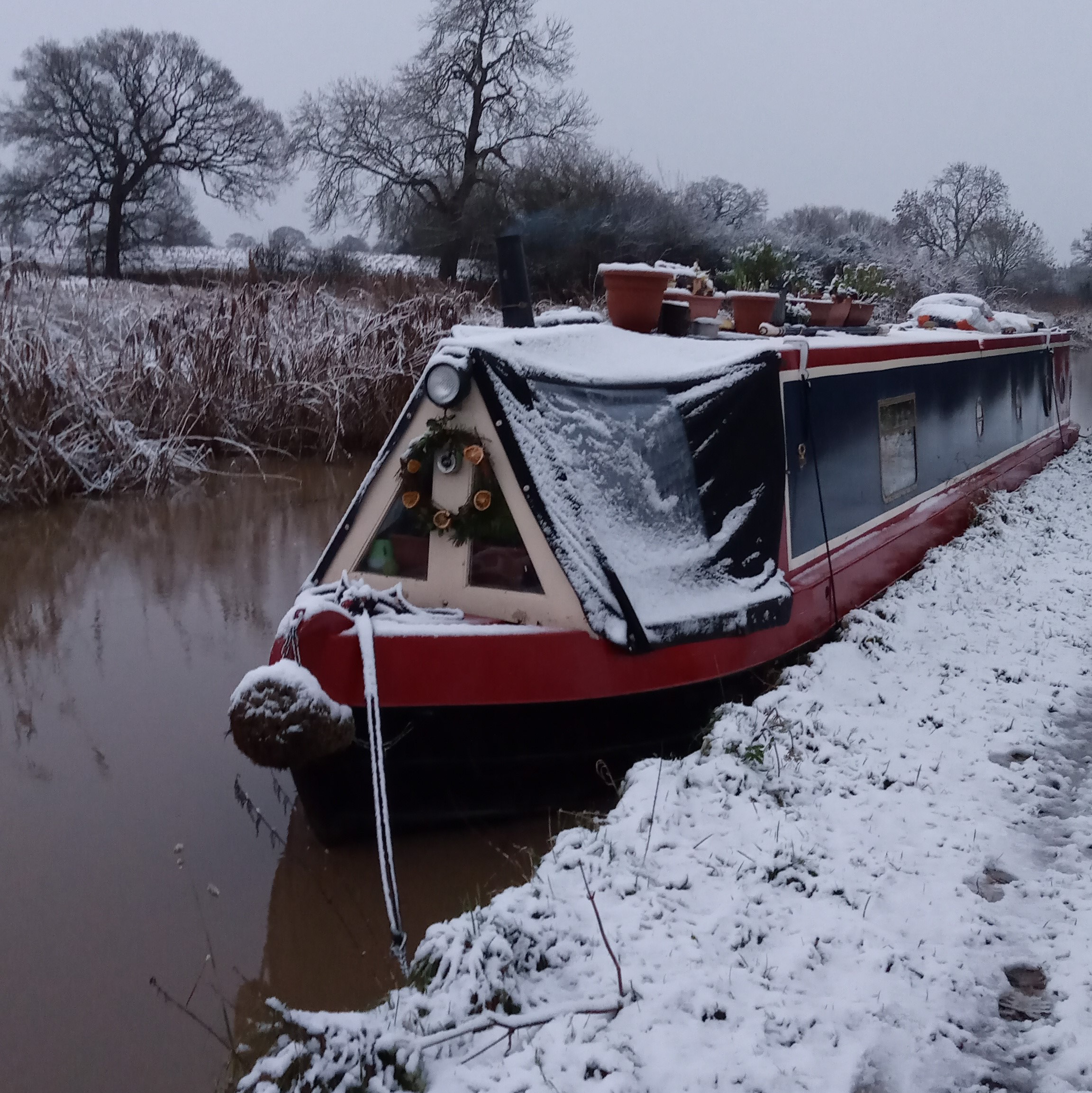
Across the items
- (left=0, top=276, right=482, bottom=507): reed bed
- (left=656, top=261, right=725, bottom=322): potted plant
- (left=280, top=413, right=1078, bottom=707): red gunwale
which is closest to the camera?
(left=280, top=413, right=1078, bottom=707): red gunwale

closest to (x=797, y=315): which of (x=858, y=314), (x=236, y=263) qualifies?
(x=858, y=314)

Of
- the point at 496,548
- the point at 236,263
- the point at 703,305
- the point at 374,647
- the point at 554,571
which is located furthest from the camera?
the point at 236,263

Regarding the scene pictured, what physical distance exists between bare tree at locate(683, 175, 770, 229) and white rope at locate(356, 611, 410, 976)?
21.2m

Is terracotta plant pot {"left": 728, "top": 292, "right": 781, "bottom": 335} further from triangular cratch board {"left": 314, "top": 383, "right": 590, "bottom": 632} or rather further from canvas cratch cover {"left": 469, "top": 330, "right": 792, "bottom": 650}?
triangular cratch board {"left": 314, "top": 383, "right": 590, "bottom": 632}

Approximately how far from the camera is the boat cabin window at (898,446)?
6.01 meters

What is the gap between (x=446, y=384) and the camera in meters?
3.87

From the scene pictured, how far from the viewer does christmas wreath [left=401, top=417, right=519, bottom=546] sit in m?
3.92

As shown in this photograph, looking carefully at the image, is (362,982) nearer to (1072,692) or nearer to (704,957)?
(704,957)

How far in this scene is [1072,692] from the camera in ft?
14.6

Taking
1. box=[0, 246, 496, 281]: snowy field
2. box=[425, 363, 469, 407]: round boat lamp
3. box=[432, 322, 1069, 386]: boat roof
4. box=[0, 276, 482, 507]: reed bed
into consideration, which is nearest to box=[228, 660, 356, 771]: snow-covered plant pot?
box=[425, 363, 469, 407]: round boat lamp

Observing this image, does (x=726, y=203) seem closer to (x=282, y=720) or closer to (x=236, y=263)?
(x=236, y=263)

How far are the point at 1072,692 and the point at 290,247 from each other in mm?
21190

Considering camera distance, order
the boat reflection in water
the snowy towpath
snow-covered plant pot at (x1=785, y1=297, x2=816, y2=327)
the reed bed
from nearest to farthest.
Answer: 1. the snowy towpath
2. the boat reflection in water
3. snow-covered plant pot at (x1=785, y1=297, x2=816, y2=327)
4. the reed bed

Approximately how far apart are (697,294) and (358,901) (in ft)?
12.0
